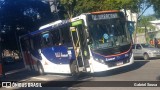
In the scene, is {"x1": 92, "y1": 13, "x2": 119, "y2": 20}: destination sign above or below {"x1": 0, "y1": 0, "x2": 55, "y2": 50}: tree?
below

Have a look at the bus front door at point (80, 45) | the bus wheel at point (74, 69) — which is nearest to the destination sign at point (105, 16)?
the bus front door at point (80, 45)

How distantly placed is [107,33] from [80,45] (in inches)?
57.7

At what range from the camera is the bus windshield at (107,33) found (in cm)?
1598

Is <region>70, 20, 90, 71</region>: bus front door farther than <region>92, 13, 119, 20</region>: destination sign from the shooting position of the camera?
No

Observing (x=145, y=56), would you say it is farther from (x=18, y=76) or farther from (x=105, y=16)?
(x=105, y=16)

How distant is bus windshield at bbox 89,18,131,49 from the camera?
1598 cm

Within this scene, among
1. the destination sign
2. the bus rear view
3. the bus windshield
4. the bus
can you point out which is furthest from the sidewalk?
the destination sign

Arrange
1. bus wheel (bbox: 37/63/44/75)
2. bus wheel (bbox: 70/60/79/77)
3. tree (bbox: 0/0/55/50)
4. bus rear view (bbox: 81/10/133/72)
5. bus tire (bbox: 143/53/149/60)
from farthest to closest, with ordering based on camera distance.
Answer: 1. tree (bbox: 0/0/55/50)
2. bus tire (bbox: 143/53/149/60)
3. bus wheel (bbox: 37/63/44/75)
4. bus wheel (bbox: 70/60/79/77)
5. bus rear view (bbox: 81/10/133/72)

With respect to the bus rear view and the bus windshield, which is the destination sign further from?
the bus windshield

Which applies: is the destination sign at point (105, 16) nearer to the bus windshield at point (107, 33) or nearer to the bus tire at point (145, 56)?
the bus windshield at point (107, 33)

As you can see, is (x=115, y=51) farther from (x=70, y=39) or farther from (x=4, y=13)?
(x=4, y=13)

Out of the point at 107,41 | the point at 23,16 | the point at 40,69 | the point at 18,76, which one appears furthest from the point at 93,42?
the point at 23,16

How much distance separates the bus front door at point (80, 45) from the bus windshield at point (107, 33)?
1.60 feet

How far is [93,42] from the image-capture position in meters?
15.9
